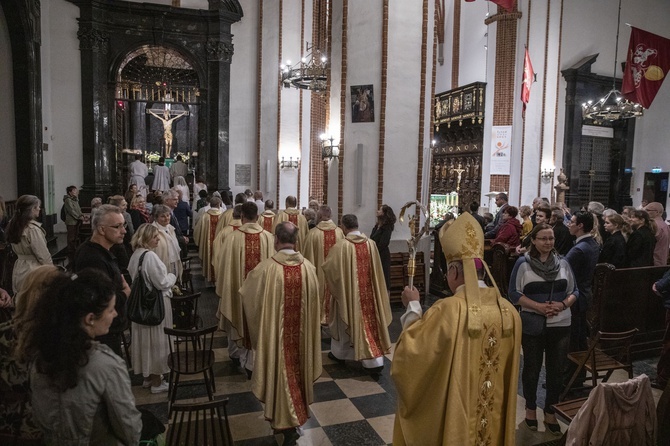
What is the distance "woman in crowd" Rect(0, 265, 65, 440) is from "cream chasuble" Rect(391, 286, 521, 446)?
192cm

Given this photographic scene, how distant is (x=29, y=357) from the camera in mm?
1959

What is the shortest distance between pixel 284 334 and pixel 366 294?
5.71 feet

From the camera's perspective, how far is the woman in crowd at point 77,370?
1.92 metres

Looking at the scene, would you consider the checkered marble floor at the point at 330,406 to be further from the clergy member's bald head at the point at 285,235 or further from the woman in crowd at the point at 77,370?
the woman in crowd at the point at 77,370

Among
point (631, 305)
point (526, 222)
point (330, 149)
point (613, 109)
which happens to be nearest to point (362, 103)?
Answer: point (330, 149)

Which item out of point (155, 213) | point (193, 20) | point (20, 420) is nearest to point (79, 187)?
point (193, 20)

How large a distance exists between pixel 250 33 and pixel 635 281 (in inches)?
591

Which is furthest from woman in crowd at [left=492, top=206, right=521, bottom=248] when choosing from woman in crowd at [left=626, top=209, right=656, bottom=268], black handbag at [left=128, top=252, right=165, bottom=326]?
black handbag at [left=128, top=252, right=165, bottom=326]

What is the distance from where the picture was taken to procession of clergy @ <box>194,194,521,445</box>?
2.74m

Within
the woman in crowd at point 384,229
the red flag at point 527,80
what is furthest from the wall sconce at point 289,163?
the woman in crowd at point 384,229

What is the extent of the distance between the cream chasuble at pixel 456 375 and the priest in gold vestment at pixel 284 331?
1.33 metres

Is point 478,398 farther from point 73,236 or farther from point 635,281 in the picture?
point 73,236

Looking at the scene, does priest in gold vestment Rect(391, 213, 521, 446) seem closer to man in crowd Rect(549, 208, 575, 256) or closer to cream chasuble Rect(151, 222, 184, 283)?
cream chasuble Rect(151, 222, 184, 283)

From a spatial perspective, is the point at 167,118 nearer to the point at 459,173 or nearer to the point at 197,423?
the point at 459,173
